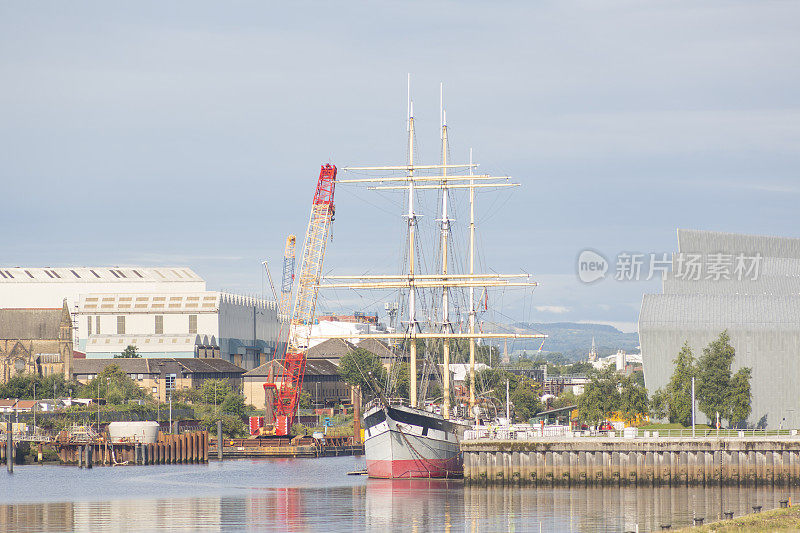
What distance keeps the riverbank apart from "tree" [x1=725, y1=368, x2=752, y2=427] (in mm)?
61258

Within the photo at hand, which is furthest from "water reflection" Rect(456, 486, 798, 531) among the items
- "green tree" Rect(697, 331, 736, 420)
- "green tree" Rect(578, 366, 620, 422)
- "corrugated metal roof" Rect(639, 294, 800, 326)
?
"corrugated metal roof" Rect(639, 294, 800, 326)

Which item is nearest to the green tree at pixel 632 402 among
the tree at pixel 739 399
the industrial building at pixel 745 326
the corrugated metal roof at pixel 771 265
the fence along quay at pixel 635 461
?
the tree at pixel 739 399

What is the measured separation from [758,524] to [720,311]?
272 ft

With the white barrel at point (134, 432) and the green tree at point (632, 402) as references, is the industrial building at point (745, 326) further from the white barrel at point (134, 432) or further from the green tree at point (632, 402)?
the white barrel at point (134, 432)

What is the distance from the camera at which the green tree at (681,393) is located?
11938 cm

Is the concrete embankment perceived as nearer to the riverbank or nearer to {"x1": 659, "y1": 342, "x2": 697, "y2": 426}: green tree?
the riverbank

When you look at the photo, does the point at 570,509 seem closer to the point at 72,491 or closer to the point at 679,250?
the point at 72,491

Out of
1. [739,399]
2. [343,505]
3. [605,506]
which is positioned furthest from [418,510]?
[739,399]

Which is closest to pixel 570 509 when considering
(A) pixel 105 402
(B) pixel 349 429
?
(B) pixel 349 429

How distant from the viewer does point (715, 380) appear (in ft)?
394

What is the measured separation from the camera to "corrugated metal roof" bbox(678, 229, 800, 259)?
157 meters

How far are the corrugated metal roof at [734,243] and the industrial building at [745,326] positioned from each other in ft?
14.8

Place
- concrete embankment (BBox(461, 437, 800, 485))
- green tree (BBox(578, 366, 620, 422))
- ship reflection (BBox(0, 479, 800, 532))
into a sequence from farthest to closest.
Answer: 1. green tree (BBox(578, 366, 620, 422))
2. concrete embankment (BBox(461, 437, 800, 485))
3. ship reflection (BBox(0, 479, 800, 532))

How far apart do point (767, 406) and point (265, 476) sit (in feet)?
153
